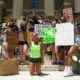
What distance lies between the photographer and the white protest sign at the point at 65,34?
9.16 m

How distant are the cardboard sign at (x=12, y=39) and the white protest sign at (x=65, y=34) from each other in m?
1.74

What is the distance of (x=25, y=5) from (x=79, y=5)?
758 centimetres

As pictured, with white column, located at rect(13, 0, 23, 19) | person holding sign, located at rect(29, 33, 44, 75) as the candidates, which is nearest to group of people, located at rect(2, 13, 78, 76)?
person holding sign, located at rect(29, 33, 44, 75)

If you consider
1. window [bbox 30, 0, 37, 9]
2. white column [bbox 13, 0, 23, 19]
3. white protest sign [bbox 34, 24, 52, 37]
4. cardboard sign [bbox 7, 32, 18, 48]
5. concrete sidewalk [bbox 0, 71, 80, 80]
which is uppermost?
window [bbox 30, 0, 37, 9]

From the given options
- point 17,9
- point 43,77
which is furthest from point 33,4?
point 43,77

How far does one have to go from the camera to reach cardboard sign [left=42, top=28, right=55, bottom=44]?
1055cm

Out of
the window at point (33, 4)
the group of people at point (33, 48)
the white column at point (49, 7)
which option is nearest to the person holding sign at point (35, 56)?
the group of people at point (33, 48)

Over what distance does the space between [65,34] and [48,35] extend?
4.89ft

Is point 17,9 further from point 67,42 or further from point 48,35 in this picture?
point 67,42

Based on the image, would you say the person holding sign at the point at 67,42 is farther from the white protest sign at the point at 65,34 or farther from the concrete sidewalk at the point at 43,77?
the concrete sidewalk at the point at 43,77

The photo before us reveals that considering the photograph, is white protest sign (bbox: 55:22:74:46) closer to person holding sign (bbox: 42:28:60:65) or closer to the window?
person holding sign (bbox: 42:28:60:65)

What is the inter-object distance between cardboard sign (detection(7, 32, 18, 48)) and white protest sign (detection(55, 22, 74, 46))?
5.71 feet

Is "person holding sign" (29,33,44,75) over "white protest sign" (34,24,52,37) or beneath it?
beneath

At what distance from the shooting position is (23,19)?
12.3 metres
